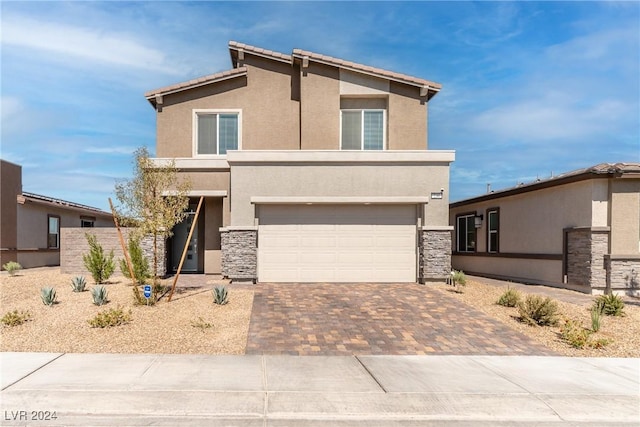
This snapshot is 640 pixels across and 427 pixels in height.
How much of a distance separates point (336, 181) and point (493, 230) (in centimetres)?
912

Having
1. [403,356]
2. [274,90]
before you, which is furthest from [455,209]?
[403,356]

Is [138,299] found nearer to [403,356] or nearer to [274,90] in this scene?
[403,356]

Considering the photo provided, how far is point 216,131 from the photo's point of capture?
16359 millimetres

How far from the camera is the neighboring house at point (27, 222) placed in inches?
752

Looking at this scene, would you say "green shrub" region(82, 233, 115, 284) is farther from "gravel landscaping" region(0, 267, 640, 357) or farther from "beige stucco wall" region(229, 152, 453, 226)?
"beige stucco wall" region(229, 152, 453, 226)

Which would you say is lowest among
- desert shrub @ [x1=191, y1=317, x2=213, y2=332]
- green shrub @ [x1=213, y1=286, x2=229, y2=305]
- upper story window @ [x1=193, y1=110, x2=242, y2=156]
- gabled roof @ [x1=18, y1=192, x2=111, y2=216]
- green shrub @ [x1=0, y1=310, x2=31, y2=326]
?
desert shrub @ [x1=191, y1=317, x2=213, y2=332]

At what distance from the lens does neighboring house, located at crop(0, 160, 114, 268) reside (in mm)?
19094

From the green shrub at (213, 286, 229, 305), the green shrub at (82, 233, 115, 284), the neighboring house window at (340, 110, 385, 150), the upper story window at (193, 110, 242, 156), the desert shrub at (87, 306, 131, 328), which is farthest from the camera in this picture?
the neighboring house window at (340, 110, 385, 150)

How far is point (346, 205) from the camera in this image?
562 inches

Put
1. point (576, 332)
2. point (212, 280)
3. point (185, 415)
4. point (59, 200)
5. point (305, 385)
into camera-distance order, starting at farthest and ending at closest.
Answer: point (59, 200) < point (212, 280) < point (576, 332) < point (305, 385) < point (185, 415)

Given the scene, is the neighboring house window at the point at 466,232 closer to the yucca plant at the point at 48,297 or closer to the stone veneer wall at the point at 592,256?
the stone veneer wall at the point at 592,256

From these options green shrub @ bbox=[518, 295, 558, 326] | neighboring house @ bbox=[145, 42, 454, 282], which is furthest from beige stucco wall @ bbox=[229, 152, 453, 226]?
green shrub @ bbox=[518, 295, 558, 326]

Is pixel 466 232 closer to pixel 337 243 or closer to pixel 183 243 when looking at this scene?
pixel 337 243

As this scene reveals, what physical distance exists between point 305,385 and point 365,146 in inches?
473
